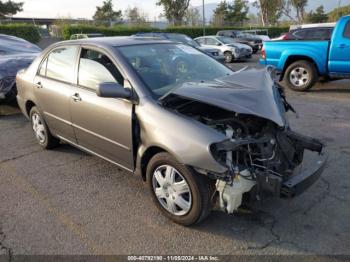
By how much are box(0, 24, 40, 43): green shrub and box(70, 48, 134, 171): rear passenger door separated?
81.0ft

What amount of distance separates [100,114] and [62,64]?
49.2 inches

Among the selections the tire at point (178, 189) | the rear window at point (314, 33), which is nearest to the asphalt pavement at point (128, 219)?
the tire at point (178, 189)

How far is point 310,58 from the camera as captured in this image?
8609 mm

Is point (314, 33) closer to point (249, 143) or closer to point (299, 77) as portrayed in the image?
point (299, 77)

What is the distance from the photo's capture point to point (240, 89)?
3.18m

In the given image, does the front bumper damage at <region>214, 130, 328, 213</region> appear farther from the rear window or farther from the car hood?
the rear window

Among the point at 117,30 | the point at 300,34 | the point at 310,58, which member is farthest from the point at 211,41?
the point at 117,30

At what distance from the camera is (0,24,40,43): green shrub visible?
25.2 meters

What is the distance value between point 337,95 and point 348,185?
5094mm

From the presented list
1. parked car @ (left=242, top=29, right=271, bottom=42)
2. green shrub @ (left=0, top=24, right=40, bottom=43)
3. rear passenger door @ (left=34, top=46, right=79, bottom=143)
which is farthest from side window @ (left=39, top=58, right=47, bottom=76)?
green shrub @ (left=0, top=24, right=40, bottom=43)

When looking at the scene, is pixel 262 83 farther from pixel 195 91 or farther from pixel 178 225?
pixel 178 225

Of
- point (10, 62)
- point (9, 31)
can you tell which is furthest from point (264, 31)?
point (10, 62)

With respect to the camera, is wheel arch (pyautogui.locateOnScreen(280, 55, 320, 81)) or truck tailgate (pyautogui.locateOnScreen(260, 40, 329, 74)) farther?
wheel arch (pyautogui.locateOnScreen(280, 55, 320, 81))

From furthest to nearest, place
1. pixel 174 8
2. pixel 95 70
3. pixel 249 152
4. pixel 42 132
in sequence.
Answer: pixel 174 8 → pixel 42 132 → pixel 95 70 → pixel 249 152
